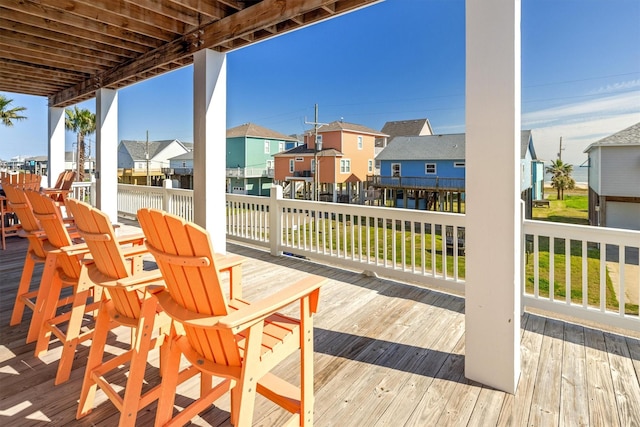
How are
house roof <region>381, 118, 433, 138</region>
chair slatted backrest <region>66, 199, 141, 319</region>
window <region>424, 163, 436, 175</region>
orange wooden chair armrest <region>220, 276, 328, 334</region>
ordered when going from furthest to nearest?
house roof <region>381, 118, 433, 138</region> → window <region>424, 163, 436, 175</region> → chair slatted backrest <region>66, 199, 141, 319</region> → orange wooden chair armrest <region>220, 276, 328, 334</region>

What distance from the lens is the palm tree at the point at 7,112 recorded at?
19297mm

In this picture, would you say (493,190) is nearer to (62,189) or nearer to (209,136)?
(209,136)

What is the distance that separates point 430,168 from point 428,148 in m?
1.39

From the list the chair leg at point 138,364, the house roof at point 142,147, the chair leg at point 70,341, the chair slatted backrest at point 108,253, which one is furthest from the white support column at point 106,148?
the house roof at point 142,147

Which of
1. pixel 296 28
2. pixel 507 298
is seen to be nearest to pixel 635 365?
pixel 507 298

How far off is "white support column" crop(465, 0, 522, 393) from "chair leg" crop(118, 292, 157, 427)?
1673 mm

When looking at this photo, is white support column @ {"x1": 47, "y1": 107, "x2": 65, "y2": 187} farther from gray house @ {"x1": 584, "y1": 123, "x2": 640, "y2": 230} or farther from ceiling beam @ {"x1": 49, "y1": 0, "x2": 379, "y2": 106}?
gray house @ {"x1": 584, "y1": 123, "x2": 640, "y2": 230}

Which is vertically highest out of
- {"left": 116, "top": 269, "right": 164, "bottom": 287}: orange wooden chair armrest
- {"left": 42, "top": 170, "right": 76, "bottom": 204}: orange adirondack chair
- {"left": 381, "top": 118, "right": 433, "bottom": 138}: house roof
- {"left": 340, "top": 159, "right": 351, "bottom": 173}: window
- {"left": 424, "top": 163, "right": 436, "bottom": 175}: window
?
{"left": 381, "top": 118, "right": 433, "bottom": 138}: house roof

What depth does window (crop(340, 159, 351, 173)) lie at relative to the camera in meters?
24.5

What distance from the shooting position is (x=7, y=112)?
19.7 meters

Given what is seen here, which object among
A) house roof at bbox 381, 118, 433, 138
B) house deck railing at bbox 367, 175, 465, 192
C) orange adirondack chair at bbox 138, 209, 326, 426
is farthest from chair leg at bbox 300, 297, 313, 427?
house roof at bbox 381, 118, 433, 138

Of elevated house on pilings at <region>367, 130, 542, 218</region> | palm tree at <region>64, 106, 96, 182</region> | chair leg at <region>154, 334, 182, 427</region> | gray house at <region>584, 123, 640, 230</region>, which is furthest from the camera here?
palm tree at <region>64, 106, 96, 182</region>

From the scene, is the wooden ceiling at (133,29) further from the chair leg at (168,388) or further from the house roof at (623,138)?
the house roof at (623,138)

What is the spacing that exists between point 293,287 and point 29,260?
7.82 feet
